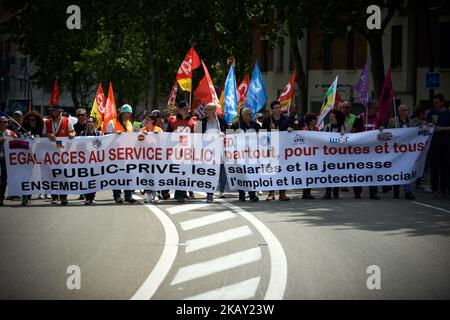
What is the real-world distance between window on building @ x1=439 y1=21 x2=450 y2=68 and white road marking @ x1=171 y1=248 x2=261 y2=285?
3281cm

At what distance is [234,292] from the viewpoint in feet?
29.9

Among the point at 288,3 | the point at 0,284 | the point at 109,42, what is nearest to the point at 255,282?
the point at 0,284

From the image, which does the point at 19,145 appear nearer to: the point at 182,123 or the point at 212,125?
the point at 182,123

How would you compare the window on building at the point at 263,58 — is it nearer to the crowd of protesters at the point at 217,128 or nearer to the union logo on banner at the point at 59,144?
the crowd of protesters at the point at 217,128

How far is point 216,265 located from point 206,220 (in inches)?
181

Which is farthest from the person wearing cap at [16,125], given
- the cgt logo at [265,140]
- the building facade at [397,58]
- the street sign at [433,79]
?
the building facade at [397,58]

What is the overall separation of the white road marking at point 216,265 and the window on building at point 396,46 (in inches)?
1408

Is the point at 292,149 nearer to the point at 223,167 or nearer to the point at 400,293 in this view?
the point at 223,167

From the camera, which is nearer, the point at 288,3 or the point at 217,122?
the point at 217,122

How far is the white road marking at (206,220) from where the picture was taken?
14672 mm

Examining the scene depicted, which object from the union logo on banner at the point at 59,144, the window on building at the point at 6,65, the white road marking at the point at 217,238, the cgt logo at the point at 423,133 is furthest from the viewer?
the window on building at the point at 6,65

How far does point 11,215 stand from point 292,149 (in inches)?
224
